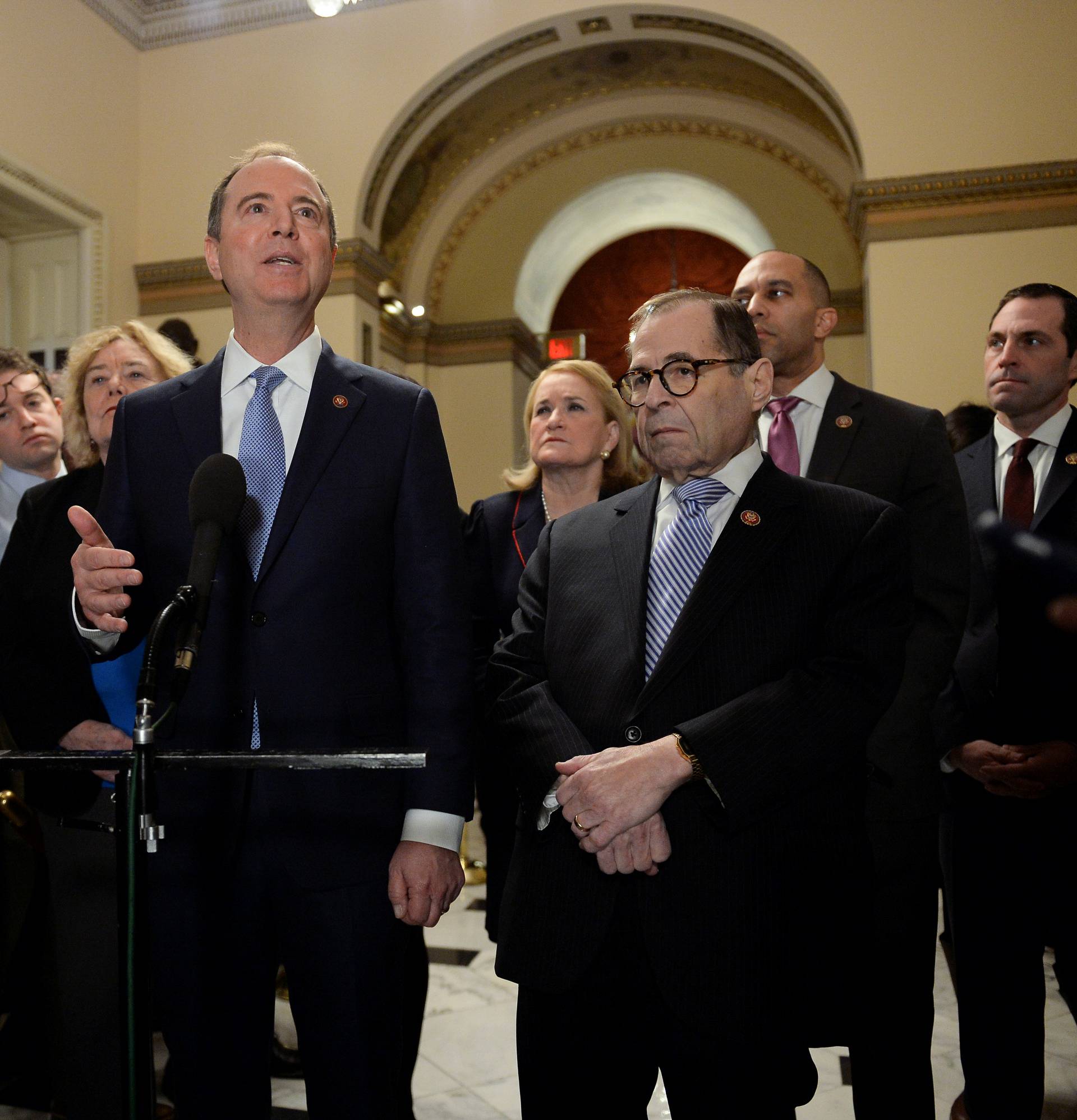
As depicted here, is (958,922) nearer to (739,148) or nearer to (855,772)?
(855,772)

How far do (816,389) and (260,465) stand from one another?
1.31 m

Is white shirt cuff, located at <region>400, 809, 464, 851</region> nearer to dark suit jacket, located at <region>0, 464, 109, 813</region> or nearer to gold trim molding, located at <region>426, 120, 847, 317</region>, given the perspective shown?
dark suit jacket, located at <region>0, 464, 109, 813</region>

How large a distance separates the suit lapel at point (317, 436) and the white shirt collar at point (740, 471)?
582 mm

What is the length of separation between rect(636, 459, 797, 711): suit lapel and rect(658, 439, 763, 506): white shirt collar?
0.04 meters

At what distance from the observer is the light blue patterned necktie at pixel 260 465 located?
167 cm

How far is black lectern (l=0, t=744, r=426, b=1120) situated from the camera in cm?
108

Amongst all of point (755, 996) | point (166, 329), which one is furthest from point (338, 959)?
point (166, 329)

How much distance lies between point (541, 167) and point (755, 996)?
916 centimetres

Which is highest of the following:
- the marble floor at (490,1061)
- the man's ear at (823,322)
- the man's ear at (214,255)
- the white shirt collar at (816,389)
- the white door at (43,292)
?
the white door at (43,292)

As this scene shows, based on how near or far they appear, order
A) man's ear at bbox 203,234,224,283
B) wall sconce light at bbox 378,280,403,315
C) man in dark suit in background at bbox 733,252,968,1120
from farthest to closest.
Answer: wall sconce light at bbox 378,280,403,315 < man in dark suit in background at bbox 733,252,968,1120 < man's ear at bbox 203,234,224,283

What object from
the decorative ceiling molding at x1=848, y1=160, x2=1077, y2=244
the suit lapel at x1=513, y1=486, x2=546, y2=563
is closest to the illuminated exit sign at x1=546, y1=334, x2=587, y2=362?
the decorative ceiling molding at x1=848, y1=160, x2=1077, y2=244

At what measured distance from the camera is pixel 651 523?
189cm

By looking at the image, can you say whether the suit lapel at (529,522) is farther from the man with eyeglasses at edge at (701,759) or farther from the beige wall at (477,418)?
the beige wall at (477,418)

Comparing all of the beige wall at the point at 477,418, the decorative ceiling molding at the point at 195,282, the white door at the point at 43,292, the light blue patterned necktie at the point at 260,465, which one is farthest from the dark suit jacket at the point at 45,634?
the beige wall at the point at 477,418
